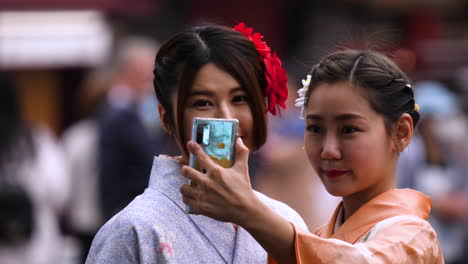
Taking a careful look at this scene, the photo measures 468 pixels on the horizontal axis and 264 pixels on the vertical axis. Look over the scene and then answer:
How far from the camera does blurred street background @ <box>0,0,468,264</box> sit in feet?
15.9

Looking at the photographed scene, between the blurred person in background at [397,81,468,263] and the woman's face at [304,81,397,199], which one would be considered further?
the blurred person in background at [397,81,468,263]

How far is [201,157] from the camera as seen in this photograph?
2170 millimetres

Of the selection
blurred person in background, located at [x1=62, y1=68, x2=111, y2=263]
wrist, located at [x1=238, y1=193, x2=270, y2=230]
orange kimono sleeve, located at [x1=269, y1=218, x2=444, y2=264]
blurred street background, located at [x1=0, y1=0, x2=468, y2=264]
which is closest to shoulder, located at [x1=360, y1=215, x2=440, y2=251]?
orange kimono sleeve, located at [x1=269, y1=218, x2=444, y2=264]

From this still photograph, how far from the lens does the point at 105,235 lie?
2.64 m

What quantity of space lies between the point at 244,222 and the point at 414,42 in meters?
10.8

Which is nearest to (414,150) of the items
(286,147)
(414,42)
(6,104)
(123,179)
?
(286,147)

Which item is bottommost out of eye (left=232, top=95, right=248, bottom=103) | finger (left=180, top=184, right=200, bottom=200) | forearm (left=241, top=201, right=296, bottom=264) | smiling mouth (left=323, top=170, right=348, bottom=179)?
forearm (left=241, top=201, right=296, bottom=264)

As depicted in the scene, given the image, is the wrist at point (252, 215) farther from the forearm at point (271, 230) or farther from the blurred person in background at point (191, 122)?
the blurred person in background at point (191, 122)

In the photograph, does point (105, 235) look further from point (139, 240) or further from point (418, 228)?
point (418, 228)

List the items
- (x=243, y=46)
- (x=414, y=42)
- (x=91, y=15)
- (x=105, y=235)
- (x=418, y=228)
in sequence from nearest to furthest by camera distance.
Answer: (x=418, y=228) < (x=105, y=235) < (x=243, y=46) < (x=91, y=15) < (x=414, y=42)

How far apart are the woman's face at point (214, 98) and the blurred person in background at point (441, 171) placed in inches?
147

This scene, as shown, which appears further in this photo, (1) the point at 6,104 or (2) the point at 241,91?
(1) the point at 6,104

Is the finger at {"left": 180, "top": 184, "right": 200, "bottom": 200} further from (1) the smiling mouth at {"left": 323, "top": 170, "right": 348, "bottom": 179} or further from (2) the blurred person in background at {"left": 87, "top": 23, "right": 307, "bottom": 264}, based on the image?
(1) the smiling mouth at {"left": 323, "top": 170, "right": 348, "bottom": 179}

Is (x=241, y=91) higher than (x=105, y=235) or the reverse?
higher
